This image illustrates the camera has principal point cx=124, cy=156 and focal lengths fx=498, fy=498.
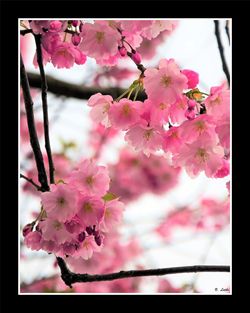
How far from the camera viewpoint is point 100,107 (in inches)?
46.2

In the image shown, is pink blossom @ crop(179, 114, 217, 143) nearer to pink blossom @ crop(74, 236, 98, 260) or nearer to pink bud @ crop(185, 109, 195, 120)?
pink bud @ crop(185, 109, 195, 120)

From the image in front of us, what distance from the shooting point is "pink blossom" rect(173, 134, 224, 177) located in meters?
1.15

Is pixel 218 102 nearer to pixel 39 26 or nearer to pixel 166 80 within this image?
pixel 166 80

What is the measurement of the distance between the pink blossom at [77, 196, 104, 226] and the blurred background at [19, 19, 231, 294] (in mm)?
188

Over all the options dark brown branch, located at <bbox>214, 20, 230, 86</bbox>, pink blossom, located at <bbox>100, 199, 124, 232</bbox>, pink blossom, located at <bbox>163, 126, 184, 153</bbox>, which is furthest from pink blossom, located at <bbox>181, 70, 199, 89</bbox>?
pink blossom, located at <bbox>100, 199, 124, 232</bbox>

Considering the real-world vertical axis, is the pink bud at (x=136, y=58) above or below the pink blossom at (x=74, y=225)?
above

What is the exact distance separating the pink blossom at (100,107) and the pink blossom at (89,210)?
0.69 ft

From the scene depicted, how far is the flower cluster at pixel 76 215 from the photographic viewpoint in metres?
1.08

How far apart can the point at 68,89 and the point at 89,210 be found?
0.41 m

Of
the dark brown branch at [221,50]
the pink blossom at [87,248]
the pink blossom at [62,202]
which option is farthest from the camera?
the dark brown branch at [221,50]

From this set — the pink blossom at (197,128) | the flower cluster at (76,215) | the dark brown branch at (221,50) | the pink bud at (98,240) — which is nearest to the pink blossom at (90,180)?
the flower cluster at (76,215)

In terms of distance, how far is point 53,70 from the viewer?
1.30 meters

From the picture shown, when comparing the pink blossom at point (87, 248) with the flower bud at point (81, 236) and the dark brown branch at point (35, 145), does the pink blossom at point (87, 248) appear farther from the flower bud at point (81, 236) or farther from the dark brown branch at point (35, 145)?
the dark brown branch at point (35, 145)
